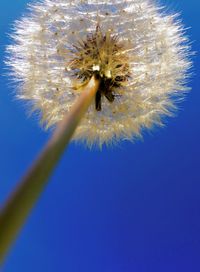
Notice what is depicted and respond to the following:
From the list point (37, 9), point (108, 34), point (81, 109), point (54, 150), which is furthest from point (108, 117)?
point (54, 150)

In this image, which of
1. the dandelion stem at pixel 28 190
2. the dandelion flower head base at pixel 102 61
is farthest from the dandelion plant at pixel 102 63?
the dandelion stem at pixel 28 190

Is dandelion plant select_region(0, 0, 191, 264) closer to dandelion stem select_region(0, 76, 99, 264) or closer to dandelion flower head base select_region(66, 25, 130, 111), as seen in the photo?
dandelion flower head base select_region(66, 25, 130, 111)

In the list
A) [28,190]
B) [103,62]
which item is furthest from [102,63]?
[28,190]

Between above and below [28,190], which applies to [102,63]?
above

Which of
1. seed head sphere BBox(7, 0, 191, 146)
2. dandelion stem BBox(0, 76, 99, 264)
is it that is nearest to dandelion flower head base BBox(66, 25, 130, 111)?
seed head sphere BBox(7, 0, 191, 146)

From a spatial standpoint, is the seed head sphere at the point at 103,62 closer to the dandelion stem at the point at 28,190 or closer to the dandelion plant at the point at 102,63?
the dandelion plant at the point at 102,63

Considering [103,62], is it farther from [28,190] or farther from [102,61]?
[28,190]
